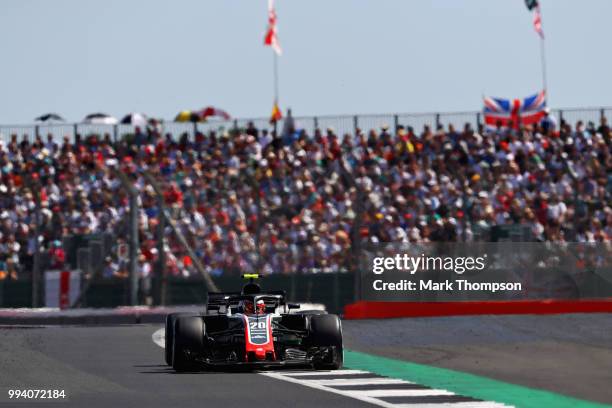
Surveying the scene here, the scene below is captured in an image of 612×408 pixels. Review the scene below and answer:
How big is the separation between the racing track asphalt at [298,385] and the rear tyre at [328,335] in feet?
2.77

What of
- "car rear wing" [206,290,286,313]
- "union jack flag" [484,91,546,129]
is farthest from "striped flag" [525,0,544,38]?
"car rear wing" [206,290,286,313]

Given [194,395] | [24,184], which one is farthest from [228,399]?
[24,184]

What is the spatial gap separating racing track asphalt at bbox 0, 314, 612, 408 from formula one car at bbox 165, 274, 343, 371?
0.23m

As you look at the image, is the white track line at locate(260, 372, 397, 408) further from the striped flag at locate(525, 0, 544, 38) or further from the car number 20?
the striped flag at locate(525, 0, 544, 38)

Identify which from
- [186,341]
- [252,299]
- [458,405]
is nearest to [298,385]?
[186,341]

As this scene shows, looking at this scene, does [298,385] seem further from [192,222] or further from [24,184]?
[24,184]

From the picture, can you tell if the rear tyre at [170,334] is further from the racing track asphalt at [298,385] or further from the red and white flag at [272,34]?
the red and white flag at [272,34]

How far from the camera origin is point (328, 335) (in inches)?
609

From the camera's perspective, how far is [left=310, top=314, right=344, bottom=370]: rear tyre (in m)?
15.5

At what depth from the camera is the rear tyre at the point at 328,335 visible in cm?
1547

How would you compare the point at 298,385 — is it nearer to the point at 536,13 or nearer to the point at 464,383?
the point at 464,383

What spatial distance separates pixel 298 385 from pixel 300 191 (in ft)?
61.3

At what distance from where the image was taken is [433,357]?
18.1m

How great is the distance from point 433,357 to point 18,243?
15.0m
